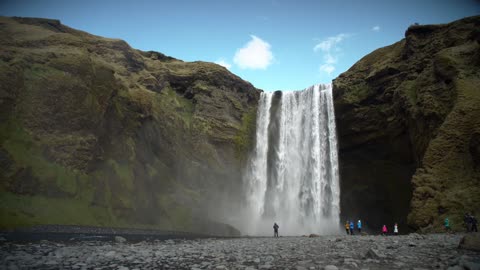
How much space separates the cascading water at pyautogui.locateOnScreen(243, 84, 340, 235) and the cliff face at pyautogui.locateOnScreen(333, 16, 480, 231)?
2.84 m

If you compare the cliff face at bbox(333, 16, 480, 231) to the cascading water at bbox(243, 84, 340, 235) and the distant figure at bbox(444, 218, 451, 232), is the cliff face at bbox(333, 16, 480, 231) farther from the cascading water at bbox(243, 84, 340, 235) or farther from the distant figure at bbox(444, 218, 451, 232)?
the cascading water at bbox(243, 84, 340, 235)

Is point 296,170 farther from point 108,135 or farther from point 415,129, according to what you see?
point 108,135

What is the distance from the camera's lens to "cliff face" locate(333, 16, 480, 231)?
85.7 ft

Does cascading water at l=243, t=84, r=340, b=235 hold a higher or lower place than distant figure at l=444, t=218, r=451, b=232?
higher

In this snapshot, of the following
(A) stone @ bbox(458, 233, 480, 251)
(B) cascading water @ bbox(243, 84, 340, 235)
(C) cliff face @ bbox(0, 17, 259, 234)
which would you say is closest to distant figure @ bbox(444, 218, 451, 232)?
(A) stone @ bbox(458, 233, 480, 251)

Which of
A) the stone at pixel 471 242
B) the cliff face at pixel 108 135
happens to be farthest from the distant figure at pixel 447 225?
the cliff face at pixel 108 135

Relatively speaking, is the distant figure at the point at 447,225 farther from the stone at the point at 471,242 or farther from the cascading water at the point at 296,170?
the cascading water at the point at 296,170

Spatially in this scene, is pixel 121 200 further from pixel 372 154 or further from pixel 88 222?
pixel 372 154

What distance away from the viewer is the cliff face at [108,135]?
30783 mm

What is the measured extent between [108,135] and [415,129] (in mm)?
35215

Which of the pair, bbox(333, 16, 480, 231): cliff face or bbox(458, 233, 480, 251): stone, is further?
bbox(333, 16, 480, 231): cliff face

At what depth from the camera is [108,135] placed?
1540 inches

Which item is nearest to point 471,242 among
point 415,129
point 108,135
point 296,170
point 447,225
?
point 447,225

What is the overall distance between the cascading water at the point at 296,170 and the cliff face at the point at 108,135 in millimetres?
3292
